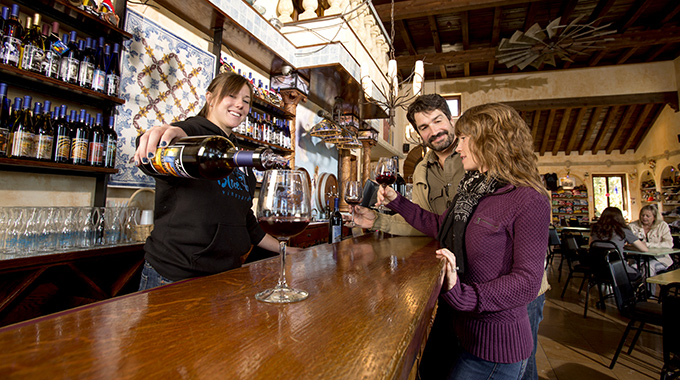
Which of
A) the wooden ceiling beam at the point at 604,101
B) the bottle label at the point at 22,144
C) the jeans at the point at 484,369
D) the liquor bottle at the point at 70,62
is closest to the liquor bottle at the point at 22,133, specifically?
the bottle label at the point at 22,144

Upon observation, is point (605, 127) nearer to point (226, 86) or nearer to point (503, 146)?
point (503, 146)

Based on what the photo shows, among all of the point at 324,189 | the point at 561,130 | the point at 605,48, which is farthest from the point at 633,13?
the point at 324,189

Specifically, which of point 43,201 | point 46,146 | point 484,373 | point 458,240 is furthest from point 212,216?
point 43,201

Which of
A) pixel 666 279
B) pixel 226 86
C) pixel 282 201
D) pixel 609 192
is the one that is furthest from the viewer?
pixel 609 192

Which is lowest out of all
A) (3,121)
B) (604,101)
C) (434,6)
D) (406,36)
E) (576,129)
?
(3,121)

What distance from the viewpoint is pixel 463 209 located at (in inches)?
48.9

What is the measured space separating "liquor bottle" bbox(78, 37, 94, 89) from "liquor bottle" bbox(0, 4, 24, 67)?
0.28 meters

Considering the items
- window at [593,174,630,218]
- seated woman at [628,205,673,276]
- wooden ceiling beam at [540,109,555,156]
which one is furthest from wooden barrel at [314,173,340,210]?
window at [593,174,630,218]

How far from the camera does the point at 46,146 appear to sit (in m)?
1.88

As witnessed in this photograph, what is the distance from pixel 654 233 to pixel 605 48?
6112 mm

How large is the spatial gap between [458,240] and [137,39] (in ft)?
8.71

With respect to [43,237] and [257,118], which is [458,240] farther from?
[257,118]

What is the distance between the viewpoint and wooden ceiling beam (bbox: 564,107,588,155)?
42.2 ft

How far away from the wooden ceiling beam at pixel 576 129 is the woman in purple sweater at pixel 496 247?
14.6 meters
